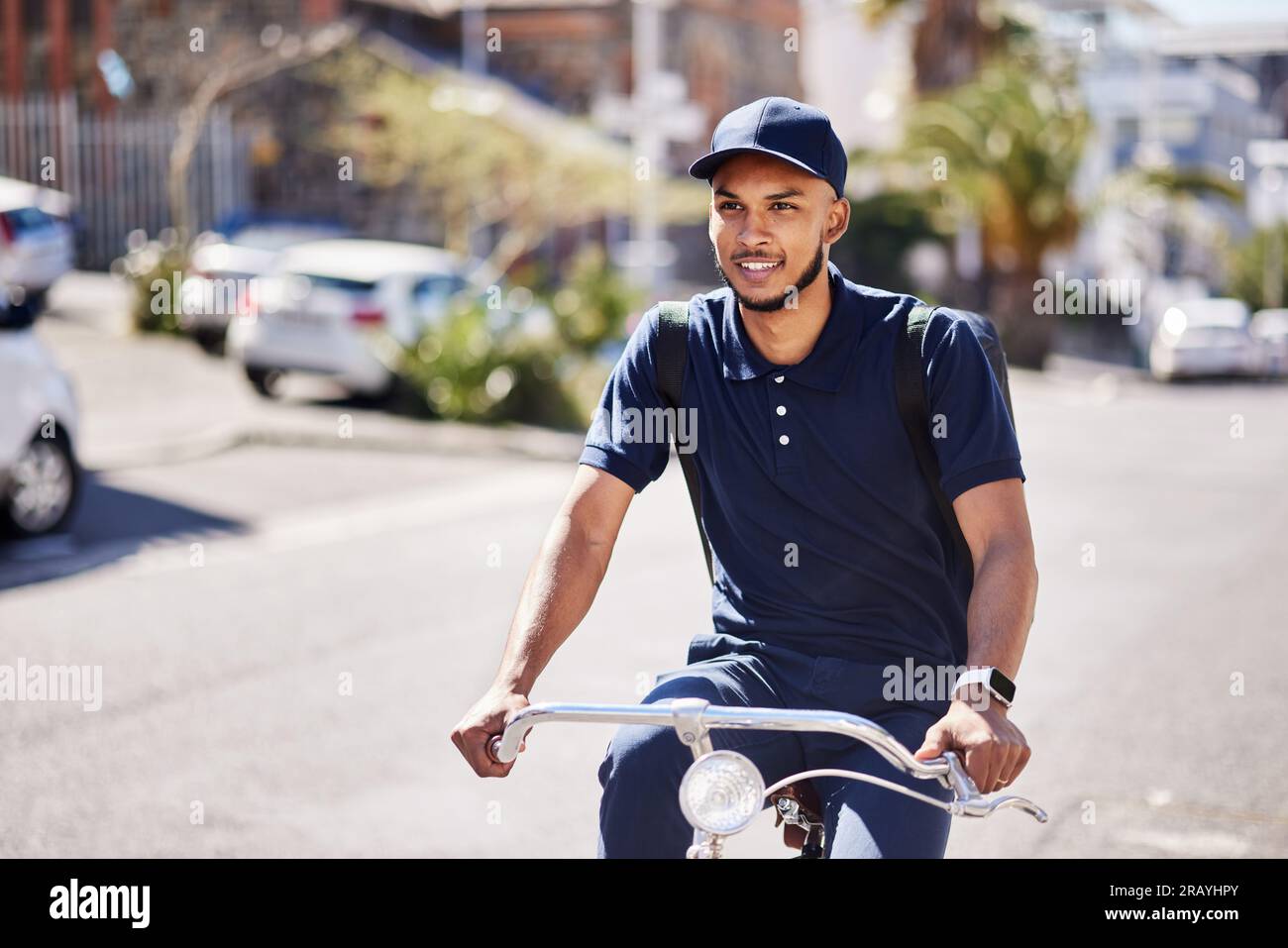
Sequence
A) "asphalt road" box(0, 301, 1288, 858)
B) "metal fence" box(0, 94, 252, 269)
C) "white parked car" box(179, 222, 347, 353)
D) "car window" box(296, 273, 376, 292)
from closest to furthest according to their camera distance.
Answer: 1. "asphalt road" box(0, 301, 1288, 858)
2. "car window" box(296, 273, 376, 292)
3. "white parked car" box(179, 222, 347, 353)
4. "metal fence" box(0, 94, 252, 269)

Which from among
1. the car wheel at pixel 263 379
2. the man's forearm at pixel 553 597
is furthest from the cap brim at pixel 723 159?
the car wheel at pixel 263 379

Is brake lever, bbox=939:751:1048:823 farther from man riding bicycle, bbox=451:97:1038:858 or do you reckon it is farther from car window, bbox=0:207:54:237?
car window, bbox=0:207:54:237

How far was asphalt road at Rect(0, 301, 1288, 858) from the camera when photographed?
5.79 m

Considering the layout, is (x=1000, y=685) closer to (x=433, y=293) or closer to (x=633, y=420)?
(x=633, y=420)

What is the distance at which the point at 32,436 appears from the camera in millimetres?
11227

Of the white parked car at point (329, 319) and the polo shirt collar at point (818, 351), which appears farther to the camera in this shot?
the white parked car at point (329, 319)

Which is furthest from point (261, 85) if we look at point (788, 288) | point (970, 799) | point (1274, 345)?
point (970, 799)

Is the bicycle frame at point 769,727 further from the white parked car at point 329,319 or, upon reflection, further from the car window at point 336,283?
the car window at point 336,283

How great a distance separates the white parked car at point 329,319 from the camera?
61.2 ft

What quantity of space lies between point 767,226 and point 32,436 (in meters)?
9.20

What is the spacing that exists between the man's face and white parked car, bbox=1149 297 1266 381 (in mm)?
31497

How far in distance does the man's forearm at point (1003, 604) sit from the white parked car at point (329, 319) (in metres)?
16.2

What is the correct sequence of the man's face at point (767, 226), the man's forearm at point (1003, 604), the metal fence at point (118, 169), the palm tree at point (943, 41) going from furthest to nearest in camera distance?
the palm tree at point (943, 41) → the metal fence at point (118, 169) → the man's face at point (767, 226) → the man's forearm at point (1003, 604)

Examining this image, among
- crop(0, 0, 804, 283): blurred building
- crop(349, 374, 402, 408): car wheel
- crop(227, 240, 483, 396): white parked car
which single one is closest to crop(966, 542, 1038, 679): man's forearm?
crop(227, 240, 483, 396): white parked car
